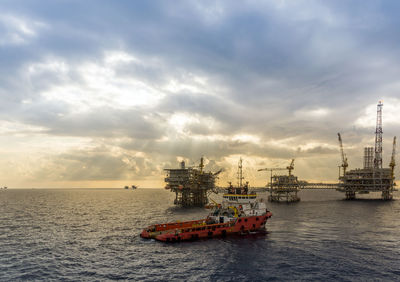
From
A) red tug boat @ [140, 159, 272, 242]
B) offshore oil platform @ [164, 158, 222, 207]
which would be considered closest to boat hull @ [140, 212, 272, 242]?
red tug boat @ [140, 159, 272, 242]

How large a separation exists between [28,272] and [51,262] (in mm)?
4356

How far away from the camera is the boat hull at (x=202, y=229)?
5350cm

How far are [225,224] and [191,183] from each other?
6277cm

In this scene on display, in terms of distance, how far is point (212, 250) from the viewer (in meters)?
47.0

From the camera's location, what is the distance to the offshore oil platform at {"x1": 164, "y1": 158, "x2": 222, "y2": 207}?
121 metres

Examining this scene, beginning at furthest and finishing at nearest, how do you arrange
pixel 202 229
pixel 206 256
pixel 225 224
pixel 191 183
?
pixel 191 183, pixel 225 224, pixel 202 229, pixel 206 256

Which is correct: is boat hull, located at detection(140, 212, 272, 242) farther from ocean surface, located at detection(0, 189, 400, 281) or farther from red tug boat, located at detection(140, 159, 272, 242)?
ocean surface, located at detection(0, 189, 400, 281)

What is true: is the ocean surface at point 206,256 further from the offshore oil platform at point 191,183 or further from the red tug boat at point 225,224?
the offshore oil platform at point 191,183

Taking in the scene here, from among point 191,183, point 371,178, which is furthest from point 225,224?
point 371,178

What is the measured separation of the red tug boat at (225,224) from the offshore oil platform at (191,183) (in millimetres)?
52437

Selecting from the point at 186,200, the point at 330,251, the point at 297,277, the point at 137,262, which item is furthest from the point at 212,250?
the point at 186,200

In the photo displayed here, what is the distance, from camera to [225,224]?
59.1 metres

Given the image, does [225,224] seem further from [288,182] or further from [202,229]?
[288,182]

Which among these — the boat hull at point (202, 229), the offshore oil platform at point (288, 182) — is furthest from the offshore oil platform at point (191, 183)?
the boat hull at point (202, 229)
